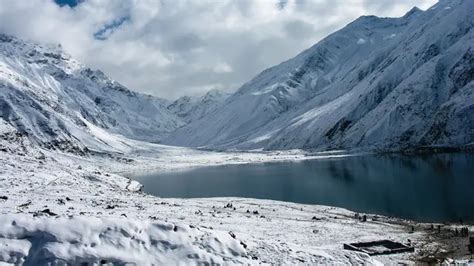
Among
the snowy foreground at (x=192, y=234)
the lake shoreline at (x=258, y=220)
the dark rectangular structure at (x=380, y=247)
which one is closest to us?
the snowy foreground at (x=192, y=234)

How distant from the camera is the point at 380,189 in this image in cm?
10162

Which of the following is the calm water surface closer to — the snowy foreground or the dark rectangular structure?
the snowy foreground

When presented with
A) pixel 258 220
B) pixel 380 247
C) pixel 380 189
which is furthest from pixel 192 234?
pixel 380 189

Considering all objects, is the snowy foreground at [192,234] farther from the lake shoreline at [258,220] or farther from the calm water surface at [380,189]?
the calm water surface at [380,189]

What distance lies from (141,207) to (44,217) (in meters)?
37.9

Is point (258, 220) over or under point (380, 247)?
over

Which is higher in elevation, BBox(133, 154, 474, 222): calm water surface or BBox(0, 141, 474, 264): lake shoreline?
BBox(133, 154, 474, 222): calm water surface

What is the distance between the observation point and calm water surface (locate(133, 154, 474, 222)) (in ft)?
257

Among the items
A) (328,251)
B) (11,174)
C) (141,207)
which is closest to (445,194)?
(141,207)

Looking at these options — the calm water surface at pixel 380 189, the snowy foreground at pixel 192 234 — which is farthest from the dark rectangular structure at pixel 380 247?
the calm water surface at pixel 380 189

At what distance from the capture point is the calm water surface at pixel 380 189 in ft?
257

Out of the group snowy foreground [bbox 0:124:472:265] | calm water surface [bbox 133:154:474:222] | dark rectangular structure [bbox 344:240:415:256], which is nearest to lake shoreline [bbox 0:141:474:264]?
snowy foreground [bbox 0:124:472:265]

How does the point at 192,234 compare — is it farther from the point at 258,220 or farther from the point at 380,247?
the point at 258,220

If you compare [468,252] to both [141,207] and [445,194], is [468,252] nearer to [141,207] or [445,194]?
[141,207]
